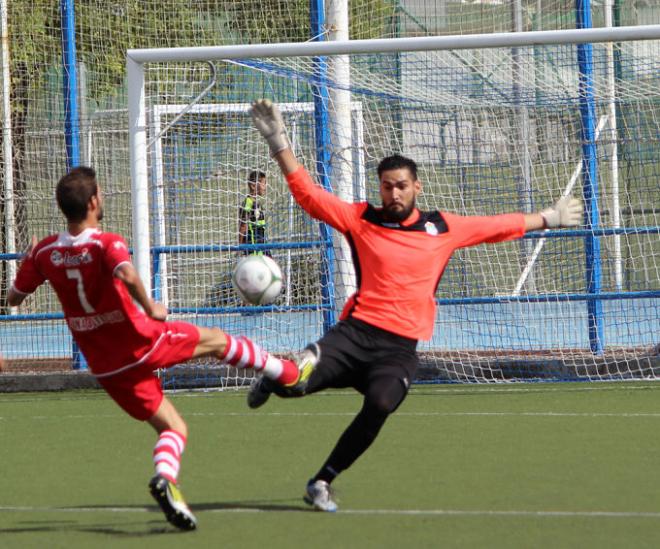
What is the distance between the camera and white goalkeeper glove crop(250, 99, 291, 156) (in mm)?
A: 6996

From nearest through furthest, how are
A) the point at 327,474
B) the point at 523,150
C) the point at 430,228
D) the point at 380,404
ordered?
the point at 380,404, the point at 327,474, the point at 430,228, the point at 523,150

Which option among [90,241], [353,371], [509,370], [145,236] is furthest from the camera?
[509,370]

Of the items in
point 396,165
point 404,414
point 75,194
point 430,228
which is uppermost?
point 396,165

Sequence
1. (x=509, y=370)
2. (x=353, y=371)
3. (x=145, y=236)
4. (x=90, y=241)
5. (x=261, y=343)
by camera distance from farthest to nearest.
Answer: (x=261, y=343) → (x=509, y=370) → (x=145, y=236) → (x=353, y=371) → (x=90, y=241)

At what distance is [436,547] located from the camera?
18.9ft

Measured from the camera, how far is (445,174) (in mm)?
13773

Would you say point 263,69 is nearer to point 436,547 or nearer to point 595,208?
point 595,208

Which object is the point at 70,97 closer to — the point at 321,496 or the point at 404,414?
the point at 404,414

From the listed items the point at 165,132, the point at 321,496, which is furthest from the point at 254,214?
the point at 321,496

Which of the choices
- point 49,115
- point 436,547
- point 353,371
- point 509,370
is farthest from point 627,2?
point 436,547

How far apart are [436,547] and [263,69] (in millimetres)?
7301

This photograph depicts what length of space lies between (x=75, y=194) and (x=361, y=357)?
162 centimetres

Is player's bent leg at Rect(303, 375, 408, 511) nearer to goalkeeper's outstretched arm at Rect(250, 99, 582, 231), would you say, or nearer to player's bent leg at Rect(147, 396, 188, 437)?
player's bent leg at Rect(147, 396, 188, 437)

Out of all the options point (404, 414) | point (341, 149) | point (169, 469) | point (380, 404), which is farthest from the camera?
point (341, 149)
